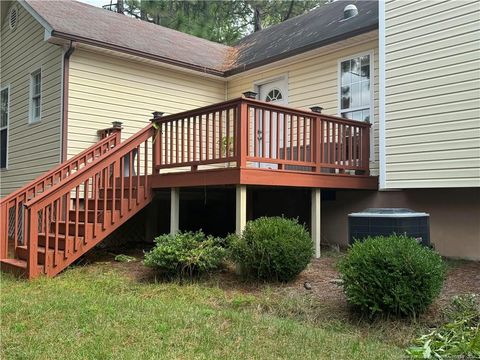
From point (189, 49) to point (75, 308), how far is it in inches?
340

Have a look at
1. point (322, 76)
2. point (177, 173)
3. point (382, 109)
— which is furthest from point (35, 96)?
point (382, 109)

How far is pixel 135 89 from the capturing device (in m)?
9.97

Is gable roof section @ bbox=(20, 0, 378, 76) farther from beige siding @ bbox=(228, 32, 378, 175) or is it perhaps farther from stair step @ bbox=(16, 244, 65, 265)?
stair step @ bbox=(16, 244, 65, 265)

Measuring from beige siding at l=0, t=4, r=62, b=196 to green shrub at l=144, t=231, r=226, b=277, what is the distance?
423 centimetres

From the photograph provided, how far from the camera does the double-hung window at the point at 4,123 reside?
12.0 m

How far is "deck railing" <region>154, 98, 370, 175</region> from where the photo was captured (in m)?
6.41

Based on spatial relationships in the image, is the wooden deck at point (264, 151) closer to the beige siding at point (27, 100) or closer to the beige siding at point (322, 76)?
the beige siding at point (322, 76)

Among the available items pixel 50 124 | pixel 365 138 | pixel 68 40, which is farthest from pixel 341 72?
pixel 50 124

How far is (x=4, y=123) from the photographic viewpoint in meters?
12.4

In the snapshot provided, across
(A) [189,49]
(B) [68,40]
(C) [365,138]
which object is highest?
(A) [189,49]

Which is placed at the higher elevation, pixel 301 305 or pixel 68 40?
pixel 68 40

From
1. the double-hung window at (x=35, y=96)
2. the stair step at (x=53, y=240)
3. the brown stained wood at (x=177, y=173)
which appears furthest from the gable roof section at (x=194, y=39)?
the stair step at (x=53, y=240)

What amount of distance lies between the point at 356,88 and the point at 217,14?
16.4m

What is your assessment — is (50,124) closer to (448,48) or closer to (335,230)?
(335,230)
